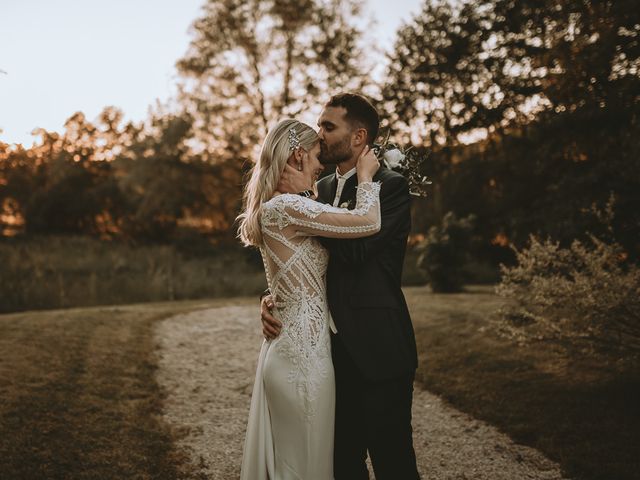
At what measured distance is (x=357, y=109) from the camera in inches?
133

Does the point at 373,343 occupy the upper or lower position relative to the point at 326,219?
lower

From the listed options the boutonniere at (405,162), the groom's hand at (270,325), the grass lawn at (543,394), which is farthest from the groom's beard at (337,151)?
the grass lawn at (543,394)

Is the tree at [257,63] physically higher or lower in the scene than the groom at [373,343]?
higher

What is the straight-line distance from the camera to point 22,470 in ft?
14.5

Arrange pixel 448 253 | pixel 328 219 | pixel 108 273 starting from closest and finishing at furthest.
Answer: pixel 328 219 → pixel 448 253 → pixel 108 273

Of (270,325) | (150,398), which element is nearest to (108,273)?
(150,398)

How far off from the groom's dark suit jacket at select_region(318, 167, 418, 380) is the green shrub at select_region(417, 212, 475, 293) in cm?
1134

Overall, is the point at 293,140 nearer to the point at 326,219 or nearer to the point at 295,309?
the point at 326,219

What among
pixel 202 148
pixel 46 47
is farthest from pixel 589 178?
pixel 202 148

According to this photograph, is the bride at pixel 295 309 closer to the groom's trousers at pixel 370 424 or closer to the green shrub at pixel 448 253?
the groom's trousers at pixel 370 424

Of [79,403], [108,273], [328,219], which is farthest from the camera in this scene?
[108,273]

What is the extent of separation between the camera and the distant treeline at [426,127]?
8.43 meters

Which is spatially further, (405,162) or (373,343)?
(405,162)

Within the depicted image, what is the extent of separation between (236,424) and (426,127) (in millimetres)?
17845
